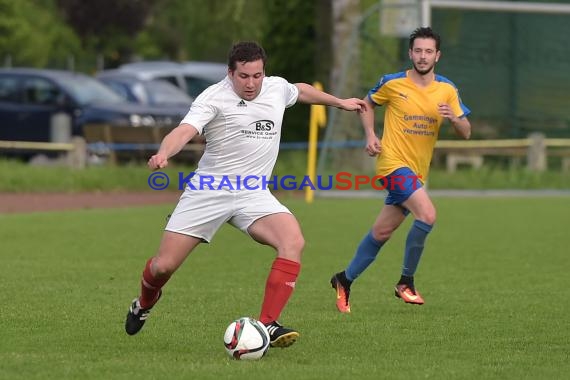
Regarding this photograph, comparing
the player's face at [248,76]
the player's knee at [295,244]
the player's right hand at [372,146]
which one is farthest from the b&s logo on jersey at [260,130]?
the player's right hand at [372,146]

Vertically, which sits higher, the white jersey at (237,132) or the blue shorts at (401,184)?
the white jersey at (237,132)

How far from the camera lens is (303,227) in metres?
16.9

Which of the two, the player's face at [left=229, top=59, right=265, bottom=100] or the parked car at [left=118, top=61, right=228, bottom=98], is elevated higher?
the player's face at [left=229, top=59, right=265, bottom=100]

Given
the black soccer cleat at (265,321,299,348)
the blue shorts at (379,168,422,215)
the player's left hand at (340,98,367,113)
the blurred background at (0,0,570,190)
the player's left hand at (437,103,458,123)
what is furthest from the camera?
the blurred background at (0,0,570,190)

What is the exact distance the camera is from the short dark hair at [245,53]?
7.69 m

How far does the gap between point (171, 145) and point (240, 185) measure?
683 millimetres

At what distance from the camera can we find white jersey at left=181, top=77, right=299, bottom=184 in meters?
7.84

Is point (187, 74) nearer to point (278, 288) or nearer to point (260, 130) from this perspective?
point (260, 130)

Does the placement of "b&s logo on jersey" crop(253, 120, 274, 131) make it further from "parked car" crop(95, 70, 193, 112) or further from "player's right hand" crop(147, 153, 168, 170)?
"parked car" crop(95, 70, 193, 112)

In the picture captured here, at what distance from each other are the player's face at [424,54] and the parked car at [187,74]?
25912 mm

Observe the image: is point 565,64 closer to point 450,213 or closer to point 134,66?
point 450,213

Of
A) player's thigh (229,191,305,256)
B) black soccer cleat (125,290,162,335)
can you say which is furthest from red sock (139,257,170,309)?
player's thigh (229,191,305,256)

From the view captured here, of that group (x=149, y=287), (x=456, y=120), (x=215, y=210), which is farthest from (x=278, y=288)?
(x=456, y=120)

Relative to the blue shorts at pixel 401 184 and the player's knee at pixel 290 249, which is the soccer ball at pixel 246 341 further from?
the blue shorts at pixel 401 184
